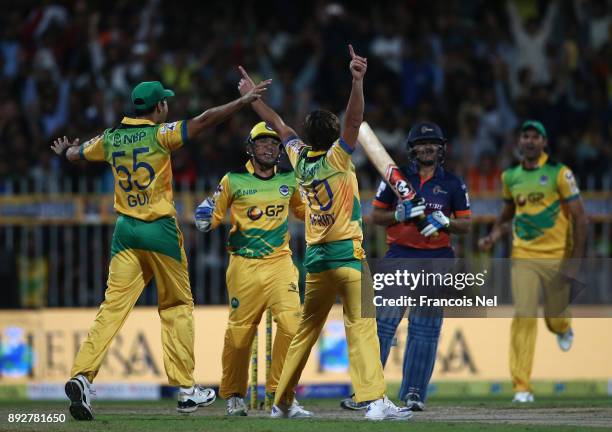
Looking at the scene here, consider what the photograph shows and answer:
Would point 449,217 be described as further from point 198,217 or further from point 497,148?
point 497,148

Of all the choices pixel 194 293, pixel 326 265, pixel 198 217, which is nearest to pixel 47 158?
pixel 194 293

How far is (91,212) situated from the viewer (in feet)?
57.9

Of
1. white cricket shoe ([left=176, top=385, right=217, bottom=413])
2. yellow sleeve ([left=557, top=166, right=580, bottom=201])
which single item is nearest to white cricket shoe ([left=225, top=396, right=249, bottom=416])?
white cricket shoe ([left=176, top=385, right=217, bottom=413])

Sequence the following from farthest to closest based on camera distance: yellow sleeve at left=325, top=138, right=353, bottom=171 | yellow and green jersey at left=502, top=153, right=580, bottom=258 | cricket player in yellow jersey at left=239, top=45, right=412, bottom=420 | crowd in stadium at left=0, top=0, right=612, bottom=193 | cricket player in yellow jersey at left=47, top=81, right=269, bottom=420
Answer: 1. crowd in stadium at left=0, top=0, right=612, bottom=193
2. yellow and green jersey at left=502, top=153, right=580, bottom=258
3. cricket player in yellow jersey at left=47, top=81, right=269, bottom=420
4. cricket player in yellow jersey at left=239, top=45, right=412, bottom=420
5. yellow sleeve at left=325, top=138, right=353, bottom=171

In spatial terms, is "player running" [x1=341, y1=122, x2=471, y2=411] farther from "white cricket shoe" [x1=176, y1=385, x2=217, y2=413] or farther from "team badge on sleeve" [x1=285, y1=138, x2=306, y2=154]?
"white cricket shoe" [x1=176, y1=385, x2=217, y2=413]

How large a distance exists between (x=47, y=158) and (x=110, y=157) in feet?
26.3

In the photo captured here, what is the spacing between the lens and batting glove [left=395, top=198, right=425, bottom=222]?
11719mm

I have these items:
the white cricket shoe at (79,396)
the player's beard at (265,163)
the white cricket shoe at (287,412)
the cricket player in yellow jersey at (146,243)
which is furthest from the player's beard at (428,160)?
the white cricket shoe at (79,396)

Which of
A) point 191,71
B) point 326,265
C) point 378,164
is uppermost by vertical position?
point 191,71

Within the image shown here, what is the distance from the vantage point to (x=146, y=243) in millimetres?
11648

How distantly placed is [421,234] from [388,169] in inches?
29.4

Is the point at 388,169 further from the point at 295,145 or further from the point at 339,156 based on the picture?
the point at 339,156

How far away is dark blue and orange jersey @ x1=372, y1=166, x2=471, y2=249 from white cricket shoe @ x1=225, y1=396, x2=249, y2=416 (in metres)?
2.03

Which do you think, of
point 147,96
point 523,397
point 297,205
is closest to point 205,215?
point 297,205
